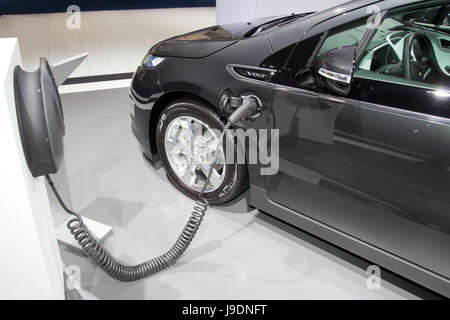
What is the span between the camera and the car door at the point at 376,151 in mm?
1230

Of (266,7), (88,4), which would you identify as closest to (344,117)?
(266,7)

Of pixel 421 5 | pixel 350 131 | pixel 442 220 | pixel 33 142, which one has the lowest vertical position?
pixel 442 220

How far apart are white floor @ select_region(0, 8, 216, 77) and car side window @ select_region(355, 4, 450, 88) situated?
339 centimetres

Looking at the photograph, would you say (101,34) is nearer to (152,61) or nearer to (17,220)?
(152,61)

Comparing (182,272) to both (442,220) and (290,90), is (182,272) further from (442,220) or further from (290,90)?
(442,220)

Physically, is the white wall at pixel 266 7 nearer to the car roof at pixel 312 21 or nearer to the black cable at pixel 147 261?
the car roof at pixel 312 21

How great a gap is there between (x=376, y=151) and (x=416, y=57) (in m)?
0.62

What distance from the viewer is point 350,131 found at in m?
1.36

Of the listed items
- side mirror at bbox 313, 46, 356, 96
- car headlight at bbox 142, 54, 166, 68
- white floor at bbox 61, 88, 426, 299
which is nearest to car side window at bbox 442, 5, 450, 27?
side mirror at bbox 313, 46, 356, 96

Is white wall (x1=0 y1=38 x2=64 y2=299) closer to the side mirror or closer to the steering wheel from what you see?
the side mirror

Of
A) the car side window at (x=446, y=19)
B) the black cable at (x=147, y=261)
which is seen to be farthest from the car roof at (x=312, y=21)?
the car side window at (x=446, y=19)
